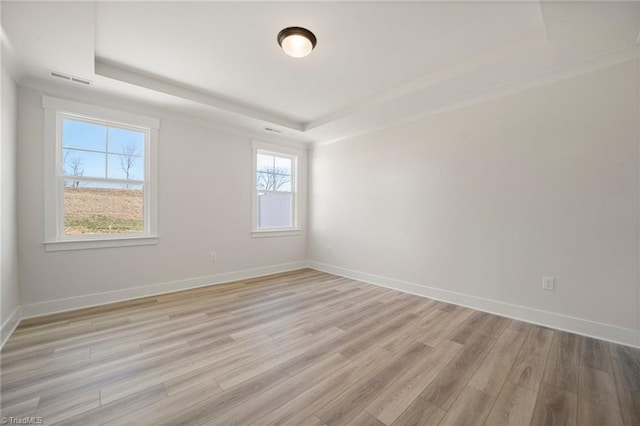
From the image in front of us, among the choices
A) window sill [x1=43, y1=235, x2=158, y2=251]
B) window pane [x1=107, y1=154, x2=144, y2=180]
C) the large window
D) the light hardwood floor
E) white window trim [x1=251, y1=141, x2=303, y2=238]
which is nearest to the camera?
the light hardwood floor

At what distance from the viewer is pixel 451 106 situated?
3275 millimetres

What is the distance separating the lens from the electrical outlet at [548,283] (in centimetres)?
259

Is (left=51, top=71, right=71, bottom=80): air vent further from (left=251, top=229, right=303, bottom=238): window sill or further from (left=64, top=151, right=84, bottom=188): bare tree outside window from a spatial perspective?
(left=251, top=229, right=303, bottom=238): window sill

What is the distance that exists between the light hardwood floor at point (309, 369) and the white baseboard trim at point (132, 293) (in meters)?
0.16

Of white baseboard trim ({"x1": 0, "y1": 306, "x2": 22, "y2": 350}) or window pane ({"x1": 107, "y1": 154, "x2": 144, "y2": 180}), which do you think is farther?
window pane ({"x1": 107, "y1": 154, "x2": 144, "y2": 180})

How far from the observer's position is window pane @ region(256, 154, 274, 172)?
4.67 metres

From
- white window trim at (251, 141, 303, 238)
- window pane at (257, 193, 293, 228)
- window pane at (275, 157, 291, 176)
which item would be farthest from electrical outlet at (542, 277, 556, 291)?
window pane at (275, 157, 291, 176)

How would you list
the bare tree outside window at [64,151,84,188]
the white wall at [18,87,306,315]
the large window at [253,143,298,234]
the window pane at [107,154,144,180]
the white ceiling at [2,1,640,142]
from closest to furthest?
the white ceiling at [2,1,640,142] → the white wall at [18,87,306,315] → the bare tree outside window at [64,151,84,188] → the window pane at [107,154,144,180] → the large window at [253,143,298,234]

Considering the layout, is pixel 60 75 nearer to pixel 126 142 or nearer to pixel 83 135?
pixel 83 135

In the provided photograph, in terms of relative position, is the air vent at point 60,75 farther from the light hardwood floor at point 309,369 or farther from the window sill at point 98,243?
the light hardwood floor at point 309,369

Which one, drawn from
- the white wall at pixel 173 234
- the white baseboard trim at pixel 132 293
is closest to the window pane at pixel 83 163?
the white wall at pixel 173 234

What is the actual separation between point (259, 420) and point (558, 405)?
1.74 m

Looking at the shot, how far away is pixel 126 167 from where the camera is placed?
3318 mm

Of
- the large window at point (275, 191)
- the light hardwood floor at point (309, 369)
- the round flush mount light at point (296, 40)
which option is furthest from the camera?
the large window at point (275, 191)
